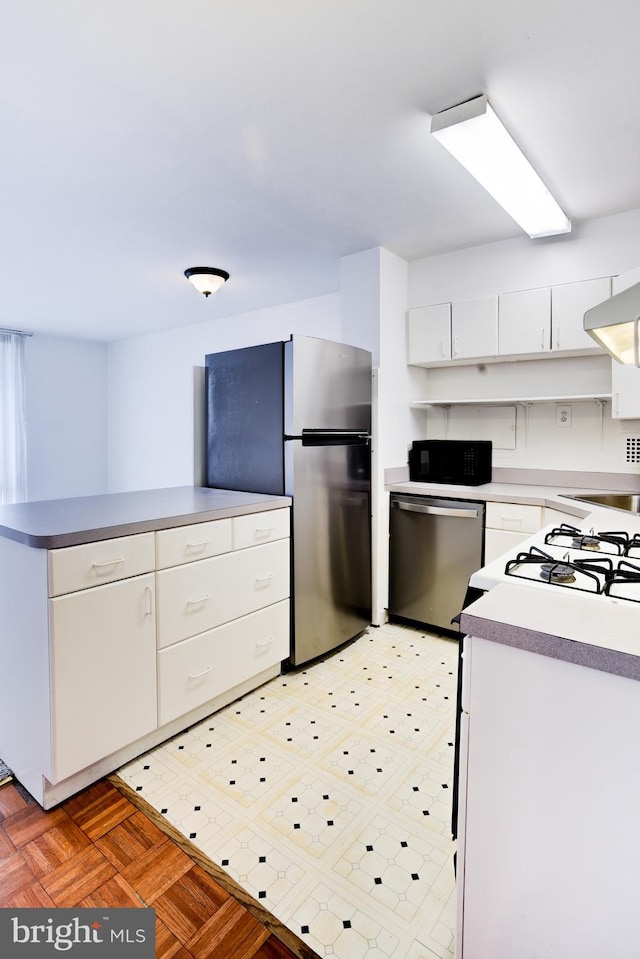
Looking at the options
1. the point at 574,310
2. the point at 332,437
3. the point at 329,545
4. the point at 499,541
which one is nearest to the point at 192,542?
the point at 329,545

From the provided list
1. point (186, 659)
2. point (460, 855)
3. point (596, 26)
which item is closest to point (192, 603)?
point (186, 659)

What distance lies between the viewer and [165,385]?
584 cm

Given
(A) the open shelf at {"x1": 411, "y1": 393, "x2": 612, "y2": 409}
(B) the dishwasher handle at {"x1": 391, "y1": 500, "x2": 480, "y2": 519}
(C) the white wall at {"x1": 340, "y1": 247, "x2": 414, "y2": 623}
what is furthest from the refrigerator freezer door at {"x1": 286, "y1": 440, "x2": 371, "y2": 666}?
(A) the open shelf at {"x1": 411, "y1": 393, "x2": 612, "y2": 409}

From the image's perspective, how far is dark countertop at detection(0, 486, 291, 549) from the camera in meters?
1.60

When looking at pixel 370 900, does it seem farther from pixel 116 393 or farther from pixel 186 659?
pixel 116 393

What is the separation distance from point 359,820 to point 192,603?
0.97 meters

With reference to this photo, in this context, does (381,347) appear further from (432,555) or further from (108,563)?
(108,563)

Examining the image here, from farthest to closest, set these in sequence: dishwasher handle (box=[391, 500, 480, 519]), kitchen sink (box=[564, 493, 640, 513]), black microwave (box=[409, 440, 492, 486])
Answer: black microwave (box=[409, 440, 492, 486]) → dishwasher handle (box=[391, 500, 480, 519]) → kitchen sink (box=[564, 493, 640, 513])

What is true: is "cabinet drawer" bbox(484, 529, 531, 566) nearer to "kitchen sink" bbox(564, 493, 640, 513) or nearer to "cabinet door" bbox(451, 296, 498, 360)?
"kitchen sink" bbox(564, 493, 640, 513)

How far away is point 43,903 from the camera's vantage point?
1274mm

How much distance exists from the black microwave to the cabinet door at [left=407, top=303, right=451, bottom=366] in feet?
1.77

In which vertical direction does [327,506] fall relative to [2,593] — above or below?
above

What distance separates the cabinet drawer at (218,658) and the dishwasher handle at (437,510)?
101 cm

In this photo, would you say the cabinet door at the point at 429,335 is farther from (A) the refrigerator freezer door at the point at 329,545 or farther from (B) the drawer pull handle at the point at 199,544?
(B) the drawer pull handle at the point at 199,544
